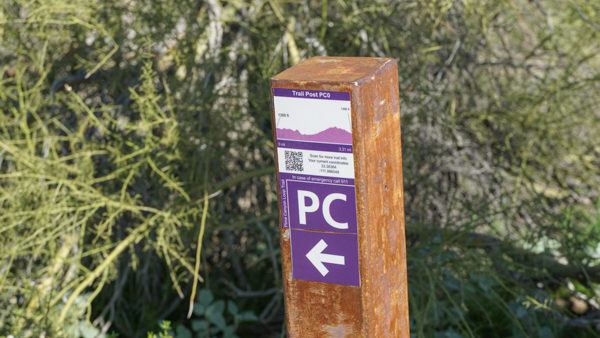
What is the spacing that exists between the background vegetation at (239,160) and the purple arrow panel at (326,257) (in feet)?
3.87

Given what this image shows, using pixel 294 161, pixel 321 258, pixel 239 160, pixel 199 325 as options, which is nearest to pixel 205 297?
pixel 199 325

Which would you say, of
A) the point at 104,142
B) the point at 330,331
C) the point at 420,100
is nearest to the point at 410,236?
the point at 420,100

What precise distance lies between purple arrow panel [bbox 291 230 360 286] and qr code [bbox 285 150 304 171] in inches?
5.9

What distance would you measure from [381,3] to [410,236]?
0.96m

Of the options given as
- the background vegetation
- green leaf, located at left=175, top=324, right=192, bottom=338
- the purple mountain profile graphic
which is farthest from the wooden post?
green leaf, located at left=175, top=324, right=192, bottom=338

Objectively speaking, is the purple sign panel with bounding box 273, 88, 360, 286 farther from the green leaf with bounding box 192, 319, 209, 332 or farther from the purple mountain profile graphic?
the green leaf with bounding box 192, 319, 209, 332

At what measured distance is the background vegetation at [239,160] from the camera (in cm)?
353

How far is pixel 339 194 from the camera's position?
2.03 metres

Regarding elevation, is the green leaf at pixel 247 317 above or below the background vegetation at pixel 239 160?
below

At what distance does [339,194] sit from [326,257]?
16 cm

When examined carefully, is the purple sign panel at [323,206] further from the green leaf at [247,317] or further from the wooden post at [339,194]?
the green leaf at [247,317]

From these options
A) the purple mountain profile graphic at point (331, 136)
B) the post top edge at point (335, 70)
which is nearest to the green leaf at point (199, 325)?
the post top edge at point (335, 70)

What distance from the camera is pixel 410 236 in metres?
4.03

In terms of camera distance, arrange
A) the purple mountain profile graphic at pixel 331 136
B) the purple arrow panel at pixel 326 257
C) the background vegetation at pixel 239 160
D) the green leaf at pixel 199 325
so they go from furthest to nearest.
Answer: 1. the green leaf at pixel 199 325
2. the background vegetation at pixel 239 160
3. the purple arrow panel at pixel 326 257
4. the purple mountain profile graphic at pixel 331 136
